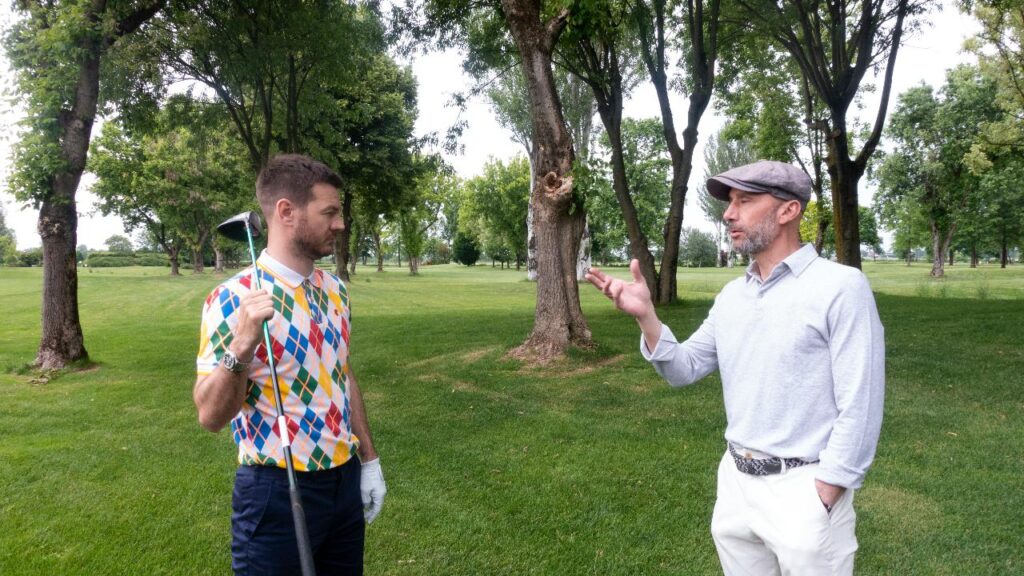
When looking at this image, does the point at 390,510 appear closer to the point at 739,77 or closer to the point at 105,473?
the point at 105,473

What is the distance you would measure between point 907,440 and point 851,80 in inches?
470

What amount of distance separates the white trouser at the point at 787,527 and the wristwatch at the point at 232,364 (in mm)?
1840

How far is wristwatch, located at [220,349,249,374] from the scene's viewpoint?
1.94 metres

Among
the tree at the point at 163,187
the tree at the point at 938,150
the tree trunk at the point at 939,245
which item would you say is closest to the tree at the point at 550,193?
the tree at the point at 163,187

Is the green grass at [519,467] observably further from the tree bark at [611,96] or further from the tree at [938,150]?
the tree at [938,150]

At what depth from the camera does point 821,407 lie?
214cm

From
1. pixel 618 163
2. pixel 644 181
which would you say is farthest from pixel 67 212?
pixel 644 181

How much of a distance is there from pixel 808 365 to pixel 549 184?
26.3 ft

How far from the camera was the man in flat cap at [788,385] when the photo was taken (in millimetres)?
2020

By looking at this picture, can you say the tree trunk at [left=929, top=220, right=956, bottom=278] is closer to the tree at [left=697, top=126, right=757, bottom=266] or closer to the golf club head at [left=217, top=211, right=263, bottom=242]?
the tree at [left=697, top=126, right=757, bottom=266]

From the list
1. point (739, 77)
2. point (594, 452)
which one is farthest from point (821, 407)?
point (739, 77)

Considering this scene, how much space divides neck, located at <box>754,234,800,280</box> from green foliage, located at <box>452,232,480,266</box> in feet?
285

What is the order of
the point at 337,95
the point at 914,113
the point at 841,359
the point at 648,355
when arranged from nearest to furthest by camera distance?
the point at 841,359, the point at 648,355, the point at 337,95, the point at 914,113

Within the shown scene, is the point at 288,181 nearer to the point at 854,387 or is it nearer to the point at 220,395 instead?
the point at 220,395
